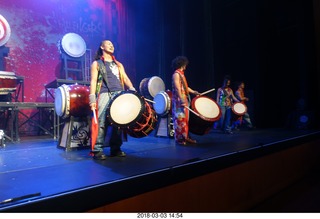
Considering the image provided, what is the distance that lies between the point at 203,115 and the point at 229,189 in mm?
1192

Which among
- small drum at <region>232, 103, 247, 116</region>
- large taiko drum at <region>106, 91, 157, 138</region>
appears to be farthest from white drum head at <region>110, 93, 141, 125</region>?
small drum at <region>232, 103, 247, 116</region>

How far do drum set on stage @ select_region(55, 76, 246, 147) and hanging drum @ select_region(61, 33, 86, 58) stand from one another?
53.9 inches

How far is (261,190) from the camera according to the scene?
2430 millimetres

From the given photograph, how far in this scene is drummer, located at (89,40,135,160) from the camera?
2.38 metres

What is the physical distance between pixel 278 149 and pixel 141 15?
466 centimetres

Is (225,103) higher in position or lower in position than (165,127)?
higher

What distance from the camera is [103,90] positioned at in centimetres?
244

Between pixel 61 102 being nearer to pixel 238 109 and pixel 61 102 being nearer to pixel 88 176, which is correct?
pixel 88 176

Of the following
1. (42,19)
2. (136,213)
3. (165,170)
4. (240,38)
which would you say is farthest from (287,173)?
(42,19)

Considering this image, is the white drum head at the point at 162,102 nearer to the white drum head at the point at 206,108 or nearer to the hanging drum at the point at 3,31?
the white drum head at the point at 206,108

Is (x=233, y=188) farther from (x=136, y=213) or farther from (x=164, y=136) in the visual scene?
(x=164, y=136)

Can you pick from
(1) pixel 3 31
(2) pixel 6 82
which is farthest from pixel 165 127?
(1) pixel 3 31

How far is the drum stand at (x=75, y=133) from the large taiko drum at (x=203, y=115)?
134 centimetres

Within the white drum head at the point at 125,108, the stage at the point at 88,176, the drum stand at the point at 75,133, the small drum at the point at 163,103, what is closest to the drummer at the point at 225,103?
the small drum at the point at 163,103
